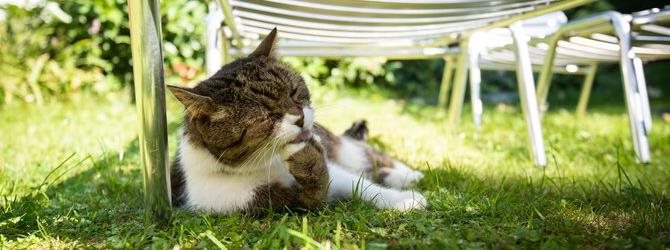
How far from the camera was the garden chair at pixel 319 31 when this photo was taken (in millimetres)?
1354

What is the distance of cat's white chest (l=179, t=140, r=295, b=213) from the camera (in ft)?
5.41

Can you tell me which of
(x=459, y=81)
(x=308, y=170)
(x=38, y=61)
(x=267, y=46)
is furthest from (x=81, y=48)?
(x=308, y=170)

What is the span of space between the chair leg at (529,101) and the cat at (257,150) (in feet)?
3.15

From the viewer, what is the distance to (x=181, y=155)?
71.2 inches

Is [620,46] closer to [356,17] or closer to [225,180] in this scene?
[356,17]

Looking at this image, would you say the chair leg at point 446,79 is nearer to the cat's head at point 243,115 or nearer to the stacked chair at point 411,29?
the stacked chair at point 411,29

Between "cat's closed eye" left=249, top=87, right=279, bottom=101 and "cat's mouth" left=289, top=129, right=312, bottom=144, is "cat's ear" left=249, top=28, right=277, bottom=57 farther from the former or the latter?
"cat's mouth" left=289, top=129, right=312, bottom=144

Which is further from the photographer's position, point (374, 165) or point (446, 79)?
point (446, 79)

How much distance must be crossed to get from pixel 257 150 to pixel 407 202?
511mm

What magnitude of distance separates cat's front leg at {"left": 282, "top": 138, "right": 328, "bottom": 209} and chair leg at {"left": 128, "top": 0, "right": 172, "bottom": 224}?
0.34 metres

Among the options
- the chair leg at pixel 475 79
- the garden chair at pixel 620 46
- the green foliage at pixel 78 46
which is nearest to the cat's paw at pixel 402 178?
the garden chair at pixel 620 46

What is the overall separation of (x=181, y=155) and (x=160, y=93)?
492 mm

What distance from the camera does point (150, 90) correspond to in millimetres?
1334

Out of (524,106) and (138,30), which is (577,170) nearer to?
(524,106)
